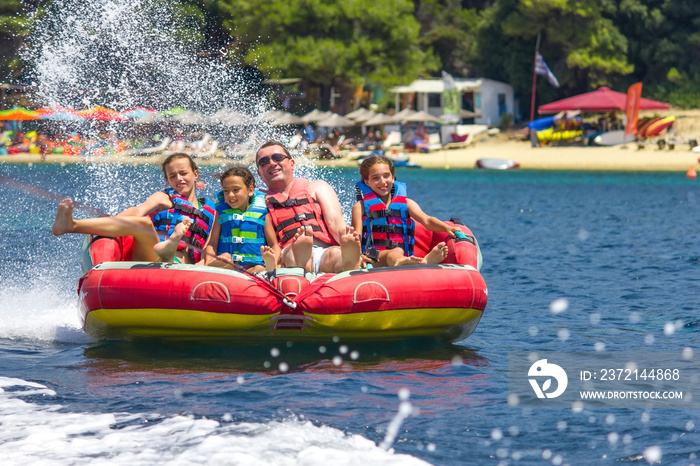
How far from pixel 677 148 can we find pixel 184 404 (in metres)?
31.0

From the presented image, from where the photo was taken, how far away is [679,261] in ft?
37.7

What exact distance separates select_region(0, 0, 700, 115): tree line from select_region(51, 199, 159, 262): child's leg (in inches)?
1206

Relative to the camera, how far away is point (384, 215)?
6.68 metres

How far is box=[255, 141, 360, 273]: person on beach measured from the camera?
6.33m

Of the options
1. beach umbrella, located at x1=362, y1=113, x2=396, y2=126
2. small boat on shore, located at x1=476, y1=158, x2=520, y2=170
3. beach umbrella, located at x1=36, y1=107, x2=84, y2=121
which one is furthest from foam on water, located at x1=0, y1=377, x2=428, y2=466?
beach umbrella, located at x1=362, y1=113, x2=396, y2=126

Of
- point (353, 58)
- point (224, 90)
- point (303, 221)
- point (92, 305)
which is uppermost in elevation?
point (353, 58)

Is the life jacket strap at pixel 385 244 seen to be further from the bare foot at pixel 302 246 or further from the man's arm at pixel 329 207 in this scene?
the bare foot at pixel 302 246

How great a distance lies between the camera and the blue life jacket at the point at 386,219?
6688mm

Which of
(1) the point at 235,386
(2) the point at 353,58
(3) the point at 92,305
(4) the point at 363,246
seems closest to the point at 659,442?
(1) the point at 235,386

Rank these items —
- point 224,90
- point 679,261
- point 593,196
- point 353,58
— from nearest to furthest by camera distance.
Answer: point 679,261 → point 593,196 → point 224,90 → point 353,58

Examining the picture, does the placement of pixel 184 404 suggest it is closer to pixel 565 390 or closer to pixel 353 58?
pixel 565 390

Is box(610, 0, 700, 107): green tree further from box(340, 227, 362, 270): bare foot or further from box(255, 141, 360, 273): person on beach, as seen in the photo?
box(340, 227, 362, 270): bare foot

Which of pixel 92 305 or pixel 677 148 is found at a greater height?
pixel 677 148

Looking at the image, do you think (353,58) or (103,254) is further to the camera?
(353,58)
